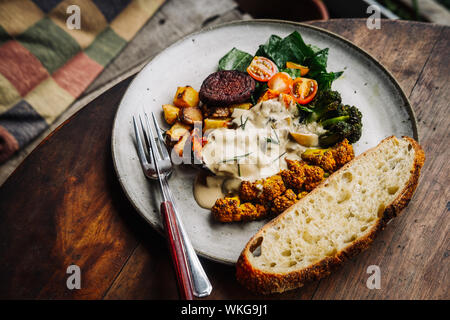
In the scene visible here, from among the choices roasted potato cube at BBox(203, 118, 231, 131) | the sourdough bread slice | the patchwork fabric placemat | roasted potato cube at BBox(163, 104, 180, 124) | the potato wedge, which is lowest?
the sourdough bread slice

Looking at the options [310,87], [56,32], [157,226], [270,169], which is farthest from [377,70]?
[56,32]

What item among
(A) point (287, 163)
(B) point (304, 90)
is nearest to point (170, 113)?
(A) point (287, 163)

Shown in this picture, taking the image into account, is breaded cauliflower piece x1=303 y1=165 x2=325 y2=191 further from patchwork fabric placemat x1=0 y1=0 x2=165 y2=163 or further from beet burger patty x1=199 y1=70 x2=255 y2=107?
patchwork fabric placemat x1=0 y1=0 x2=165 y2=163

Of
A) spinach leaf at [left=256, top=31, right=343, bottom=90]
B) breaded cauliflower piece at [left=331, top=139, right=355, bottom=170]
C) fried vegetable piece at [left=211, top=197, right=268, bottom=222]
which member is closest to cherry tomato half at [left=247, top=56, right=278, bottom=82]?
spinach leaf at [left=256, top=31, right=343, bottom=90]

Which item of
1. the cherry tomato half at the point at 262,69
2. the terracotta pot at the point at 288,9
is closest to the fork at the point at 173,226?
the cherry tomato half at the point at 262,69

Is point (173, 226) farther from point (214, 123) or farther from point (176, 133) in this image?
point (214, 123)
